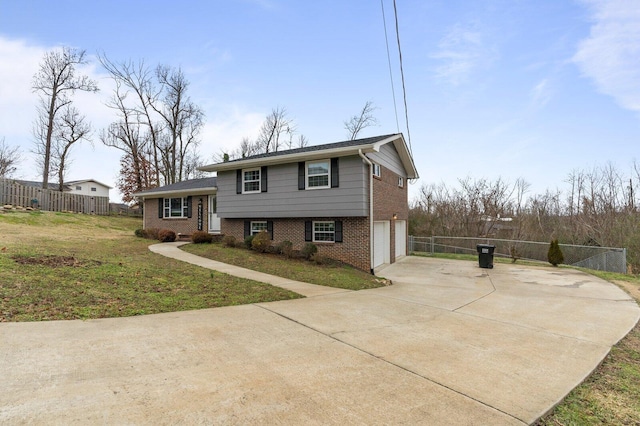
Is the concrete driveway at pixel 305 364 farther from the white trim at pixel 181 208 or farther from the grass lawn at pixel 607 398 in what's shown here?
the white trim at pixel 181 208

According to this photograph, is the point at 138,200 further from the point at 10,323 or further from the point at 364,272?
the point at 10,323

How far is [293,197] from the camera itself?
42.3 feet

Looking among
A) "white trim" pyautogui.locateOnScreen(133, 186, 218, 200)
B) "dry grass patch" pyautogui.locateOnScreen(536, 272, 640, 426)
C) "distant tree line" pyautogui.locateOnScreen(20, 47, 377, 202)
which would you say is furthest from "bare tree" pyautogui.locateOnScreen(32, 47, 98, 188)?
"dry grass patch" pyautogui.locateOnScreen(536, 272, 640, 426)

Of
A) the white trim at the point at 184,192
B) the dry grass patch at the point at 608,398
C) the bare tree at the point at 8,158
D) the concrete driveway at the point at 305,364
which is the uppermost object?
the bare tree at the point at 8,158

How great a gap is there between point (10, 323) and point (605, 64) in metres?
17.5

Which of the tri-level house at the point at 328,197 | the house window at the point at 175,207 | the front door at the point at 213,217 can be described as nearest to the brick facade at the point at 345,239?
the tri-level house at the point at 328,197

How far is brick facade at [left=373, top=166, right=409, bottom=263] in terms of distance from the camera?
12.5m

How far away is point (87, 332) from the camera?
13.9 ft

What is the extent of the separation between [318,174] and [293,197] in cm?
149

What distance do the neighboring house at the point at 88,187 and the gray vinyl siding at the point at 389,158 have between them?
43598 millimetres

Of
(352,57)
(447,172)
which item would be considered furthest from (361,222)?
(447,172)

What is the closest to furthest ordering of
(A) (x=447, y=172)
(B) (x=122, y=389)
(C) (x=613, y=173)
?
1. (B) (x=122, y=389)
2. (C) (x=613, y=173)
3. (A) (x=447, y=172)

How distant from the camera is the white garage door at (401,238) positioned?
55.4 ft

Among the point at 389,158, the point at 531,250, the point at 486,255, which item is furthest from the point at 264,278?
the point at 531,250
